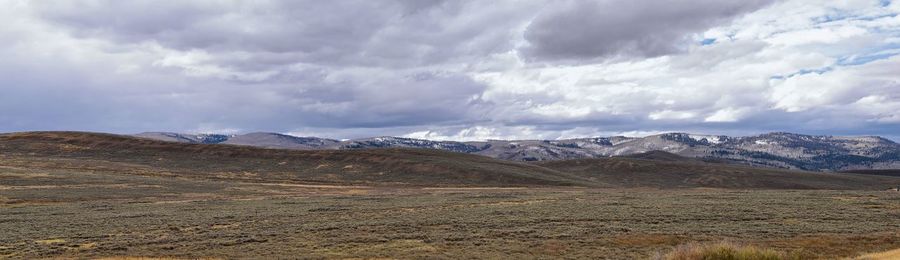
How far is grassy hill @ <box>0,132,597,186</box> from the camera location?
386 feet

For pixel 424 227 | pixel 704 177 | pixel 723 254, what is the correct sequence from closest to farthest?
1. pixel 723 254
2. pixel 424 227
3. pixel 704 177

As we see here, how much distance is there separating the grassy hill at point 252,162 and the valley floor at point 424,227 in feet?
181

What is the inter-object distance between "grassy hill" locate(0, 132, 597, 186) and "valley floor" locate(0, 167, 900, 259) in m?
55.0

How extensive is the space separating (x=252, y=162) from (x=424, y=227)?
112774mm

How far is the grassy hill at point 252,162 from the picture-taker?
386 feet

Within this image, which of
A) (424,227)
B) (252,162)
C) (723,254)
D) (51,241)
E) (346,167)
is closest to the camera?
(723,254)

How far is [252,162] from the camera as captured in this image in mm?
143500

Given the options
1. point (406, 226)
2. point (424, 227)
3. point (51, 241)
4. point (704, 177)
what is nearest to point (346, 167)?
point (704, 177)

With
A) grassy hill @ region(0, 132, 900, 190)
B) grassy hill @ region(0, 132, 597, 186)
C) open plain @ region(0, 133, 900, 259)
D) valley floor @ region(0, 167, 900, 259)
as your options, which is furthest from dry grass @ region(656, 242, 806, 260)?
grassy hill @ region(0, 132, 597, 186)

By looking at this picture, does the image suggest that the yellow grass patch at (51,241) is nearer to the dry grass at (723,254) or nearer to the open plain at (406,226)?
the open plain at (406,226)

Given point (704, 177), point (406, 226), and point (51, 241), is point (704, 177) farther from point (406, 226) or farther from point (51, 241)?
point (51, 241)

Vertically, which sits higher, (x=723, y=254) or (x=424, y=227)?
(x=723, y=254)

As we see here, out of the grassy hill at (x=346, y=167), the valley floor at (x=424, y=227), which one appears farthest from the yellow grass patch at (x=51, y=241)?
the grassy hill at (x=346, y=167)

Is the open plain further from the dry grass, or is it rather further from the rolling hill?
the rolling hill
